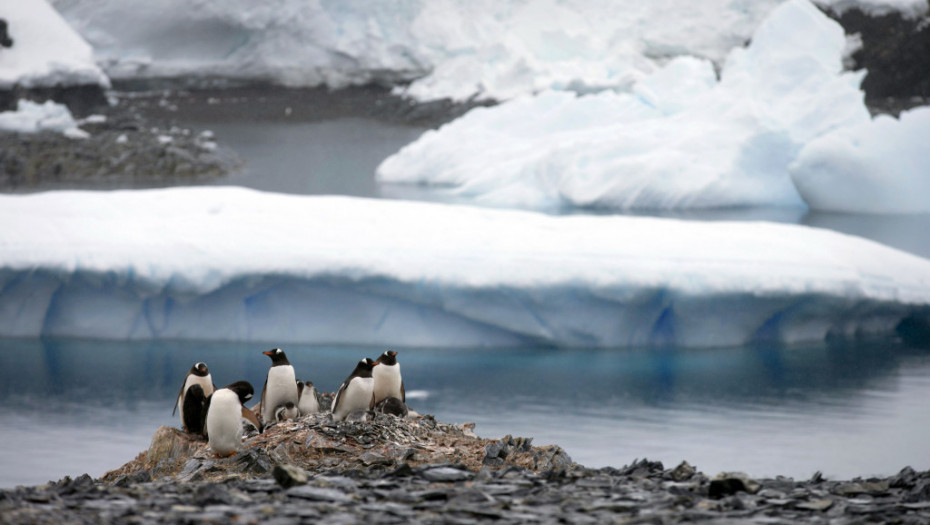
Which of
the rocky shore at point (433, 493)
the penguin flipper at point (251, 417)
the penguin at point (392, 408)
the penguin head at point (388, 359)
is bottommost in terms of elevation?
the rocky shore at point (433, 493)

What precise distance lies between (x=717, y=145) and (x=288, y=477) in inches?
467

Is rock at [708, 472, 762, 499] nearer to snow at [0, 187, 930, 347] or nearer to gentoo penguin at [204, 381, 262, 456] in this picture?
gentoo penguin at [204, 381, 262, 456]

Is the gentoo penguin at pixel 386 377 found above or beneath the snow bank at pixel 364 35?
beneath

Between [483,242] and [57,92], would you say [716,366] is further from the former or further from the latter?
[57,92]

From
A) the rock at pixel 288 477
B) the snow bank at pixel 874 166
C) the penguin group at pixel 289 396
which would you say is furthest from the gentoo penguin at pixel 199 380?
the snow bank at pixel 874 166

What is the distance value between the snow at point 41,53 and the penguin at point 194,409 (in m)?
15.8

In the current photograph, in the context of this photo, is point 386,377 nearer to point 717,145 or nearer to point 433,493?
point 433,493

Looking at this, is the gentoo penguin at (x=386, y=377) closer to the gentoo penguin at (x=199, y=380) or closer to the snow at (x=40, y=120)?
the gentoo penguin at (x=199, y=380)

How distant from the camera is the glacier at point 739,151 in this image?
13.4 metres

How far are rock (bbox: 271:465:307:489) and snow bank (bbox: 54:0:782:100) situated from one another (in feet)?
69.2

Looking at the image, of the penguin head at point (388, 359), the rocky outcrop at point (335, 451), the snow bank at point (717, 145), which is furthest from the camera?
the snow bank at point (717, 145)

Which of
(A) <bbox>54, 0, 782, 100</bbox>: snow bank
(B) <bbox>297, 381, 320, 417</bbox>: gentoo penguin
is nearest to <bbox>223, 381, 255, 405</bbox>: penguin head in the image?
(B) <bbox>297, 381, 320, 417</bbox>: gentoo penguin

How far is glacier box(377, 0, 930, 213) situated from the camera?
527 inches

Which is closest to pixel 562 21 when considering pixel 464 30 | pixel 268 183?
pixel 464 30
